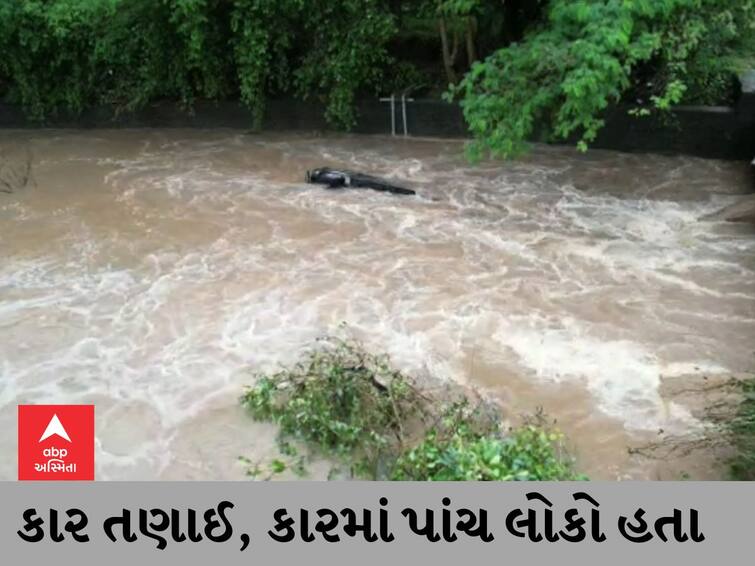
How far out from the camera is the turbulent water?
5.34 metres

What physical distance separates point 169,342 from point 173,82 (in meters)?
7.10

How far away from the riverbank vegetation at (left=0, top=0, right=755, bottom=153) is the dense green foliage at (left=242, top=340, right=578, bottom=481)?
→ 400cm

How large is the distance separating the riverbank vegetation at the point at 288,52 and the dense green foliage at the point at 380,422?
4.00 meters

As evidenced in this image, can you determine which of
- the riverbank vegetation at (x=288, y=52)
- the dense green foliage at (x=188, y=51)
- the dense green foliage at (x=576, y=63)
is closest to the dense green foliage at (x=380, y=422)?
the dense green foliage at (x=576, y=63)

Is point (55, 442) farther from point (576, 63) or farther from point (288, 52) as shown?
point (288, 52)

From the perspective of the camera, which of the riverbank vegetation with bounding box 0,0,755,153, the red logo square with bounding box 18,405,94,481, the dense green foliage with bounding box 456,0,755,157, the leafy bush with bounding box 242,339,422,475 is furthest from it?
the riverbank vegetation with bounding box 0,0,755,153

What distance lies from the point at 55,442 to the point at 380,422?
1.96m

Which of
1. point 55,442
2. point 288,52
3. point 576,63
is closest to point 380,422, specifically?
point 55,442

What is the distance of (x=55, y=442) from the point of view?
4.52 m

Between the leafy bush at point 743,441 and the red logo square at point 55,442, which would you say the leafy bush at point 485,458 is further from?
the red logo square at point 55,442

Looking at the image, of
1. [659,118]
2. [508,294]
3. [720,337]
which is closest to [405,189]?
[508,294]

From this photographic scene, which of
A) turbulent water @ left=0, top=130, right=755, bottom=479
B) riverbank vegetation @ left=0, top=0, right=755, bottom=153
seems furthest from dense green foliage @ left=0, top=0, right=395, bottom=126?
turbulent water @ left=0, top=130, right=755, bottom=479

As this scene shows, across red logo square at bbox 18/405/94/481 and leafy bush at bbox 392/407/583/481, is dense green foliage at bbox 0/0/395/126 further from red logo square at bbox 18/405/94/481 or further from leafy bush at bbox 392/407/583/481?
leafy bush at bbox 392/407/583/481

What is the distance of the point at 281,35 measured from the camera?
11.2 metres
